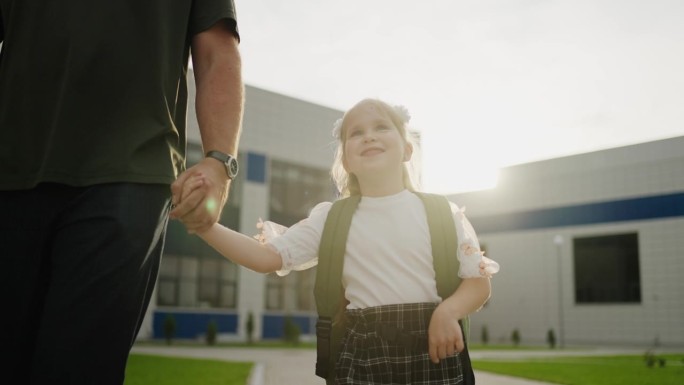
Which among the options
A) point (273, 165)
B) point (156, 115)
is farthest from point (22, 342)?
point (273, 165)

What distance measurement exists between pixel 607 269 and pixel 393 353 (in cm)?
3647

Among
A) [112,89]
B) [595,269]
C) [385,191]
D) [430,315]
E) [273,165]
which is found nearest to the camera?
[112,89]

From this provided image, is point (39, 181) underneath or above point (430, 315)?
above

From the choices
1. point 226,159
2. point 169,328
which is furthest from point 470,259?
point 169,328

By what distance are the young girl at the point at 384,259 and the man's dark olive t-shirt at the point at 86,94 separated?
1.82 feet

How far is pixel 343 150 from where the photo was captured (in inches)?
128

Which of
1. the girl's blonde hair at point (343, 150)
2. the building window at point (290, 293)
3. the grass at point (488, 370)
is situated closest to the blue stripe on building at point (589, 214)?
the building window at point (290, 293)

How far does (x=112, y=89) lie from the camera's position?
217cm

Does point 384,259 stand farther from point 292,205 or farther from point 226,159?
point 292,205

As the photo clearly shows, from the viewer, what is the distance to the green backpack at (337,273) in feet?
9.14

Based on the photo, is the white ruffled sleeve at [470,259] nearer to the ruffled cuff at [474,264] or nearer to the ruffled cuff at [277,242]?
the ruffled cuff at [474,264]

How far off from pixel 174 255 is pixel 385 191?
2592cm

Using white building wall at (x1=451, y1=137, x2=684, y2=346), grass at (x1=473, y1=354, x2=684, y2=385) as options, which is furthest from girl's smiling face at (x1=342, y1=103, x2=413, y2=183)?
white building wall at (x1=451, y1=137, x2=684, y2=346)

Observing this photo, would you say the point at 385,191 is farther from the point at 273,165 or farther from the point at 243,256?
the point at 273,165
